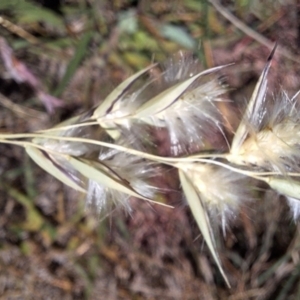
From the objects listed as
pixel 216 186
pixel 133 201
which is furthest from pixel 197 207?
pixel 133 201

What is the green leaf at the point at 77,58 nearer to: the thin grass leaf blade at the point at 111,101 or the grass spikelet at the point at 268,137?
the thin grass leaf blade at the point at 111,101

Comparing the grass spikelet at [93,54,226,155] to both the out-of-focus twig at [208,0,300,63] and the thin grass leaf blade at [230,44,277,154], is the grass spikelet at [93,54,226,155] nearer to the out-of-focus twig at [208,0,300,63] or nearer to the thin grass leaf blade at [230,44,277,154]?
the thin grass leaf blade at [230,44,277,154]

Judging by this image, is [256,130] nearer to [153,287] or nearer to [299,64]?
[299,64]

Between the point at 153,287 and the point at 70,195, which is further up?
the point at 70,195

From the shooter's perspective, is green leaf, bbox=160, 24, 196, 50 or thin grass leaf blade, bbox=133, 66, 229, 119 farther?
green leaf, bbox=160, 24, 196, 50

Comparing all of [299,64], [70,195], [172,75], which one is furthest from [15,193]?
[299,64]

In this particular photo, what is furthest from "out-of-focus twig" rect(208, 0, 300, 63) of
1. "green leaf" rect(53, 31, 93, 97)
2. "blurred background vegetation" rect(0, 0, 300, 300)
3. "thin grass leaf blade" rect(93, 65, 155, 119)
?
"thin grass leaf blade" rect(93, 65, 155, 119)
